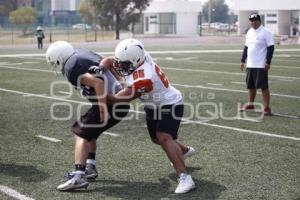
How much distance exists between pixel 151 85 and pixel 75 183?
121cm

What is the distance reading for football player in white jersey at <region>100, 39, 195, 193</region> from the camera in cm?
472

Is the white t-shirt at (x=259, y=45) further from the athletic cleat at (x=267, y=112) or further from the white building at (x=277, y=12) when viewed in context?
the white building at (x=277, y=12)

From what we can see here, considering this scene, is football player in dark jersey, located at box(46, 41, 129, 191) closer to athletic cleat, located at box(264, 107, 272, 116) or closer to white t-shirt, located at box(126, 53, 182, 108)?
white t-shirt, located at box(126, 53, 182, 108)

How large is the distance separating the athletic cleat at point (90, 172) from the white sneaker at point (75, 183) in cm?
30

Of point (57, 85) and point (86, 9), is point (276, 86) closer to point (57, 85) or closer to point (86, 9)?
point (57, 85)

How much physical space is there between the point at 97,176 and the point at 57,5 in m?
129

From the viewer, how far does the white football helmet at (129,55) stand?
15.5 ft

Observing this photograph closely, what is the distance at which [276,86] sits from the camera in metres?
13.0

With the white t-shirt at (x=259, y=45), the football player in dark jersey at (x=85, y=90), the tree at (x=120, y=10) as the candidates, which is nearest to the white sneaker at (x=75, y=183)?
the football player in dark jersey at (x=85, y=90)

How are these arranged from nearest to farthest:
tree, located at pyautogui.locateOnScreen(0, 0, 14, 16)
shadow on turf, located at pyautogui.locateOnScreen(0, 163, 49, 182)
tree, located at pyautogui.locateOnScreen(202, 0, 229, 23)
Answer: shadow on turf, located at pyautogui.locateOnScreen(0, 163, 49, 182), tree, located at pyautogui.locateOnScreen(0, 0, 14, 16), tree, located at pyautogui.locateOnScreen(202, 0, 229, 23)

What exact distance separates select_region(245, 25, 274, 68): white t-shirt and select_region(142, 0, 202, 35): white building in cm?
5575

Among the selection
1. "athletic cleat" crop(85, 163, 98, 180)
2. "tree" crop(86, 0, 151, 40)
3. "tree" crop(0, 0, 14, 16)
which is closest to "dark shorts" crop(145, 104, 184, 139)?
"athletic cleat" crop(85, 163, 98, 180)

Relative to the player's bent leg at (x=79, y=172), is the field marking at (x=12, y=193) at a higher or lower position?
lower

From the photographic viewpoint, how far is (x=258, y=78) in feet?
29.9
